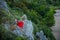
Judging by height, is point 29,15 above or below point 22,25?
below

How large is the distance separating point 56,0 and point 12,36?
36084 mm

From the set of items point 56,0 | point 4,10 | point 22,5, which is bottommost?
point 56,0

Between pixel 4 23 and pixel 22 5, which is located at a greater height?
pixel 4 23

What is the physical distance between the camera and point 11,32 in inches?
347

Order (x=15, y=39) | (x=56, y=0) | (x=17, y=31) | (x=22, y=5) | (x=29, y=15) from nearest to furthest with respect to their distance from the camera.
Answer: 1. (x=15, y=39)
2. (x=17, y=31)
3. (x=29, y=15)
4. (x=22, y=5)
5. (x=56, y=0)

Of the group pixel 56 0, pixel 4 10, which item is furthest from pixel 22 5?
pixel 56 0

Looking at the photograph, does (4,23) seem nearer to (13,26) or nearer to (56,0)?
(13,26)

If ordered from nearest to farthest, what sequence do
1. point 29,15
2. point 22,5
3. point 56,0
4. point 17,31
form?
→ point 17,31 < point 29,15 < point 22,5 < point 56,0

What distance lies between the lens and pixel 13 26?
30.5 feet

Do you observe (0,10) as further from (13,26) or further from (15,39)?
(15,39)

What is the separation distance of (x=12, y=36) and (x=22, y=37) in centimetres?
29

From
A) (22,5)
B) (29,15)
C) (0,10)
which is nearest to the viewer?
(0,10)

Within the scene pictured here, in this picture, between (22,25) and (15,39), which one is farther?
(22,25)

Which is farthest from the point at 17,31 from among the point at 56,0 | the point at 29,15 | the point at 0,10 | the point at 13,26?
the point at 56,0
